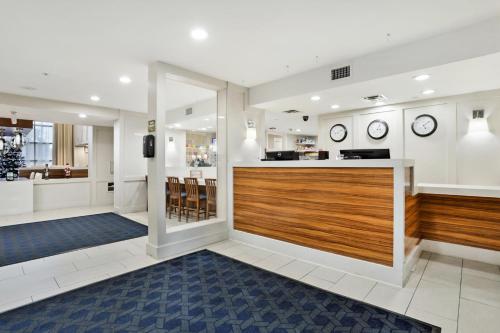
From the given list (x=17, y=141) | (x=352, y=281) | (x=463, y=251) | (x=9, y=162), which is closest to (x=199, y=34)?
(x=352, y=281)

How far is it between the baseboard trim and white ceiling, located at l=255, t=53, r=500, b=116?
7.68 ft

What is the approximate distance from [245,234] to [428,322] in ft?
8.97

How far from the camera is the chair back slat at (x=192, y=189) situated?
5.74 metres

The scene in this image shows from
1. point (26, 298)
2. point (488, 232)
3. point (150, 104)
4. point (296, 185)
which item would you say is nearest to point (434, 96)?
point (488, 232)

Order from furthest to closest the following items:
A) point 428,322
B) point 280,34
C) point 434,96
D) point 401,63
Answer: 1. point 434,96
2. point 401,63
3. point 280,34
4. point 428,322

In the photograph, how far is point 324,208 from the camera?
3443 millimetres

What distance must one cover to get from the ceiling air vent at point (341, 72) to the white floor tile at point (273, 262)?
2.74 metres

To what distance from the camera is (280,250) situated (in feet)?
12.8

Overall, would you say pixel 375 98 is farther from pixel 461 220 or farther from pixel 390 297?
pixel 390 297

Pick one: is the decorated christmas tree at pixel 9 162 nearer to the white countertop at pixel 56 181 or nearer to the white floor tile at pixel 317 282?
the white countertop at pixel 56 181

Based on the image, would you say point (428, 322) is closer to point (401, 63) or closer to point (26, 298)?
point (401, 63)

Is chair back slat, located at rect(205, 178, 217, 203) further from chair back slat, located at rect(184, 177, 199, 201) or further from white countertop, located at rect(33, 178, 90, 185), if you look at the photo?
white countertop, located at rect(33, 178, 90, 185)

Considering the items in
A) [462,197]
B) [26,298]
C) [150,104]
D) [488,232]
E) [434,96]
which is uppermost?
[434,96]

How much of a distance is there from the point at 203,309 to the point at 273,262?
54.3 inches
